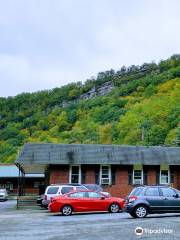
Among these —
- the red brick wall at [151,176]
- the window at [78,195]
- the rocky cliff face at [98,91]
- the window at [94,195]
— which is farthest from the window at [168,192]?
the rocky cliff face at [98,91]

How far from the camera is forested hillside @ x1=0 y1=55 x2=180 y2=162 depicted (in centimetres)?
8775

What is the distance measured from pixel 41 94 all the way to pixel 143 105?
34.1 metres

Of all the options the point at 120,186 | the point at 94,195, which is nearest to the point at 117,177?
the point at 120,186

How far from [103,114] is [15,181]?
3603cm

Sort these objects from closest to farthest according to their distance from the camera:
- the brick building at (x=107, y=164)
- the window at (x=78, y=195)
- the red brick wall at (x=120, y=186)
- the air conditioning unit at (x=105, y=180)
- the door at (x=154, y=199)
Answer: the door at (x=154, y=199)
the window at (x=78, y=195)
the brick building at (x=107, y=164)
the red brick wall at (x=120, y=186)
the air conditioning unit at (x=105, y=180)

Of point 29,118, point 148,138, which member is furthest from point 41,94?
point 148,138

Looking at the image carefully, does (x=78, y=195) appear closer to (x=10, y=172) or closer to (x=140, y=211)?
(x=140, y=211)

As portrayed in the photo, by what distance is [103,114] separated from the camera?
10138 cm

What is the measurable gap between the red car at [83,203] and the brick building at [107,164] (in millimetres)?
10974

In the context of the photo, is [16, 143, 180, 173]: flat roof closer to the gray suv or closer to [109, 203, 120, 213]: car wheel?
[109, 203, 120, 213]: car wheel

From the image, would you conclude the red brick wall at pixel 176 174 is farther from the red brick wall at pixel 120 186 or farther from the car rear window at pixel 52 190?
the car rear window at pixel 52 190

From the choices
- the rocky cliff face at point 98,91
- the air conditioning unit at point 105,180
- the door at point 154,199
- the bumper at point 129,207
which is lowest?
the bumper at point 129,207

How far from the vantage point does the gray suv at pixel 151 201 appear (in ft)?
72.0

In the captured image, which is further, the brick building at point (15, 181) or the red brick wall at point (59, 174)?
the brick building at point (15, 181)
